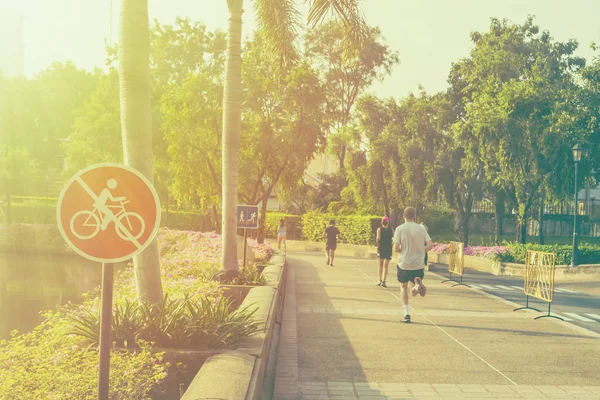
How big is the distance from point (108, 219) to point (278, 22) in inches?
469

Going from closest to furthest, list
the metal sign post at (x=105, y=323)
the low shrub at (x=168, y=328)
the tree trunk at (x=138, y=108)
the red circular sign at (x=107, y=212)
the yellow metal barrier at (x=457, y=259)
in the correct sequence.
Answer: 1. the red circular sign at (x=107, y=212)
2. the metal sign post at (x=105, y=323)
3. the low shrub at (x=168, y=328)
4. the tree trunk at (x=138, y=108)
5. the yellow metal barrier at (x=457, y=259)

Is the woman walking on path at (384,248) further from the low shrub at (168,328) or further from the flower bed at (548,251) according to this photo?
the low shrub at (168,328)

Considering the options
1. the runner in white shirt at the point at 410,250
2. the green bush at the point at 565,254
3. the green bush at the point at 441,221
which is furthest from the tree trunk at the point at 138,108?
the green bush at the point at 441,221

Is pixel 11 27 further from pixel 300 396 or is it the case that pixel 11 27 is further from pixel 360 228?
pixel 300 396

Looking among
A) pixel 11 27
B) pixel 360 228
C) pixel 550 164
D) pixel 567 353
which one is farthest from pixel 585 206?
pixel 567 353

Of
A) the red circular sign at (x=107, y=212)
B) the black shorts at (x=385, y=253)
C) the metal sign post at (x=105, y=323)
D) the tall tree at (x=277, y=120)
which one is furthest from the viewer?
the tall tree at (x=277, y=120)

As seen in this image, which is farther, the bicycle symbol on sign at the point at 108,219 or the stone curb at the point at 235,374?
the stone curb at the point at 235,374

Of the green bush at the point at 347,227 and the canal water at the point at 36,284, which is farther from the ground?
the green bush at the point at 347,227

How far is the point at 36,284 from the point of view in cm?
2894

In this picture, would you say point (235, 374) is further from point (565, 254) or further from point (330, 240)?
point (330, 240)

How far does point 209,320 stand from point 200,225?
4451cm

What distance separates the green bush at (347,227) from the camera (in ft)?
135

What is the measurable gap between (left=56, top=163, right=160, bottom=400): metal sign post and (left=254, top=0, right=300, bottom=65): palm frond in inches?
459

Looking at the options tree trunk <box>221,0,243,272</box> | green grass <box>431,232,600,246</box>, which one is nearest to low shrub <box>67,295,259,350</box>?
tree trunk <box>221,0,243,272</box>
